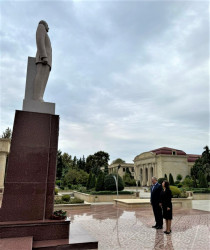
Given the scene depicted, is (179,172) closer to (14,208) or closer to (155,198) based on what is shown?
(155,198)

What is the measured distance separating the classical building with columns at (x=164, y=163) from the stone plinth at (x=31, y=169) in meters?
50.6

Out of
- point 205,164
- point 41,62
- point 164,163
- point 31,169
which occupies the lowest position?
point 31,169

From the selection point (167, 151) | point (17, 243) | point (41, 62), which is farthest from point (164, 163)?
point (17, 243)

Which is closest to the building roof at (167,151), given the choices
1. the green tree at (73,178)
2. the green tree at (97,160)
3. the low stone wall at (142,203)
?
the green tree at (97,160)

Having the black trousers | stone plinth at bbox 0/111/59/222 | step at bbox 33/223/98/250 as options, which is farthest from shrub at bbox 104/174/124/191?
stone plinth at bbox 0/111/59/222

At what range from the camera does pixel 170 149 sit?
2272 inches

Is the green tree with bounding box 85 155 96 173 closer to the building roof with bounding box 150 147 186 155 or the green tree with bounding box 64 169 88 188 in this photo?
the building roof with bounding box 150 147 186 155

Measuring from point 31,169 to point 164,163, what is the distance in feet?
170

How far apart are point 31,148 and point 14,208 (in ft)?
4.78

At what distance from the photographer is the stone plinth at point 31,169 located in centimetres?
491

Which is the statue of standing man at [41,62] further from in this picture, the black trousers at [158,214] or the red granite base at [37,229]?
the black trousers at [158,214]

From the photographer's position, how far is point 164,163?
5334cm

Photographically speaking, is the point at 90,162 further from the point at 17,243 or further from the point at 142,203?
the point at 17,243

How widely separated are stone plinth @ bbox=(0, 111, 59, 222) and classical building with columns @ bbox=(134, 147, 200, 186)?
50.6 metres
